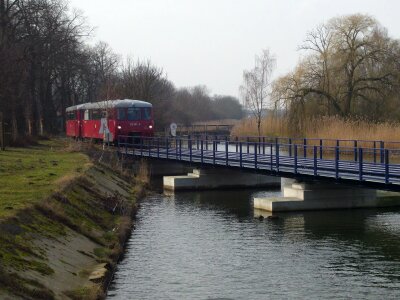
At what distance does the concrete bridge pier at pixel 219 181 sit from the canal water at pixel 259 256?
810cm

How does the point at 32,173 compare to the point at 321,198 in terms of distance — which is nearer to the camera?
the point at 321,198

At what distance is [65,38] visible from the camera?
56.3 metres

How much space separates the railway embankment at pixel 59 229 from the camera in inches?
579

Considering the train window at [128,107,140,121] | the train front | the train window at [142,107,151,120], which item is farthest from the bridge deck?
the train window at [142,107,151,120]

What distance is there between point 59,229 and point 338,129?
98.6 feet

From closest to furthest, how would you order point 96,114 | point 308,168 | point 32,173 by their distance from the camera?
1. point 308,168
2. point 32,173
3. point 96,114

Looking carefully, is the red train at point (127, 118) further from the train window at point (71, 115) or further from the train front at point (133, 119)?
the train window at point (71, 115)

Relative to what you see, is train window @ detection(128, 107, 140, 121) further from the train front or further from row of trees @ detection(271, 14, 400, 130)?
row of trees @ detection(271, 14, 400, 130)

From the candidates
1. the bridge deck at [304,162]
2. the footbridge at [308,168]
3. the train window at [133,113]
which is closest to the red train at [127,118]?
the train window at [133,113]

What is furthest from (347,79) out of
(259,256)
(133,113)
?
(259,256)

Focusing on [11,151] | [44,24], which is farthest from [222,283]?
[44,24]

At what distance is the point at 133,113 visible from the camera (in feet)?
169

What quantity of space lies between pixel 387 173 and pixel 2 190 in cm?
1254

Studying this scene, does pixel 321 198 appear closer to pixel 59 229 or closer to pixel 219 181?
pixel 219 181
